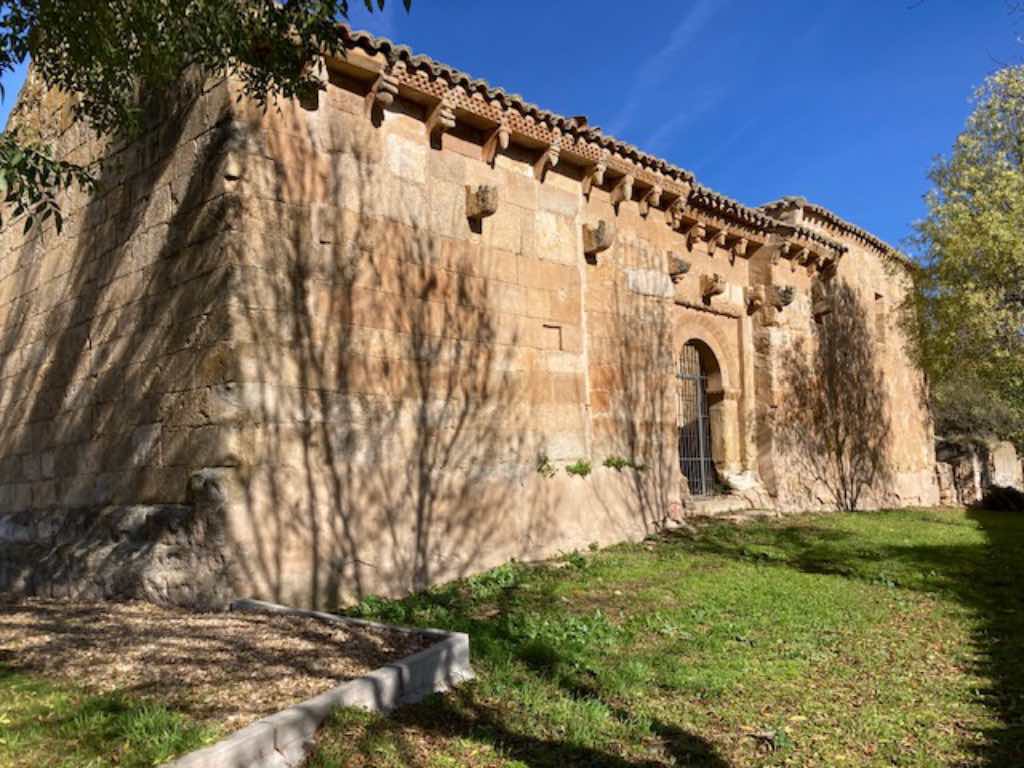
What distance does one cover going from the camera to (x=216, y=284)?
663cm

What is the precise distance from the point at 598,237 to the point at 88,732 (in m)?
7.79

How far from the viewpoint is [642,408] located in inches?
419

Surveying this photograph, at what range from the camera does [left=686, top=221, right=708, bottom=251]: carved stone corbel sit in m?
12.9

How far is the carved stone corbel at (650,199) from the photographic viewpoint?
36.2 feet

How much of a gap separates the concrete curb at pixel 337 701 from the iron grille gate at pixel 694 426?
9035 mm

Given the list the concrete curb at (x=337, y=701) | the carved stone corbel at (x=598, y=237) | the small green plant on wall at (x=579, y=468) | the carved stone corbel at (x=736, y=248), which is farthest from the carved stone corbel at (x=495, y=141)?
the carved stone corbel at (x=736, y=248)

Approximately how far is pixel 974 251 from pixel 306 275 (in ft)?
39.4

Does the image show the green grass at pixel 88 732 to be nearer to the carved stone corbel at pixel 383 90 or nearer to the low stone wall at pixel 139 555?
the low stone wall at pixel 139 555

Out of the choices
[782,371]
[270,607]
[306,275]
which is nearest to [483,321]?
[306,275]

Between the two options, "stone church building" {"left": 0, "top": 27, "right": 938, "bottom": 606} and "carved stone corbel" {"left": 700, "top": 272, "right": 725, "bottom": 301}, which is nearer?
"stone church building" {"left": 0, "top": 27, "right": 938, "bottom": 606}

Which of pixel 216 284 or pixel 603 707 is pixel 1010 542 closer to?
pixel 603 707

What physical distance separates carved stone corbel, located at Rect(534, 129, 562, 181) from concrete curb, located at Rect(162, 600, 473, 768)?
5.88 metres

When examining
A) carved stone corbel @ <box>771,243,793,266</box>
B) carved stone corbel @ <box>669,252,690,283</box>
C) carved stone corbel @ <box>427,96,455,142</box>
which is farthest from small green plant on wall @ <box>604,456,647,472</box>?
carved stone corbel @ <box>771,243,793,266</box>

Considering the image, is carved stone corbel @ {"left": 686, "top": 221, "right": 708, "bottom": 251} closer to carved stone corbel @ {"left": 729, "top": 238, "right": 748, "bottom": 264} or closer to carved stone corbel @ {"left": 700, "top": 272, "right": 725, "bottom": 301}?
carved stone corbel @ {"left": 700, "top": 272, "right": 725, "bottom": 301}
